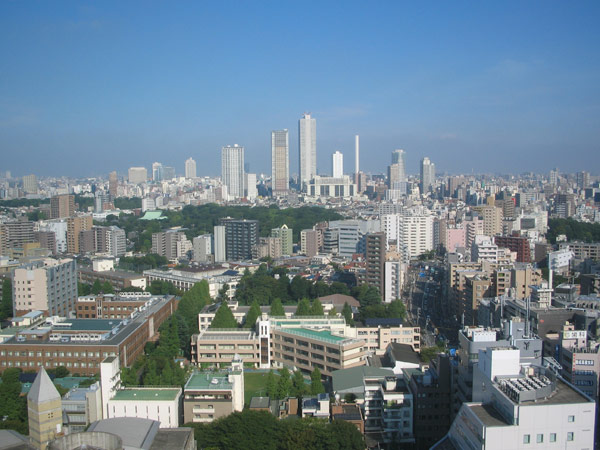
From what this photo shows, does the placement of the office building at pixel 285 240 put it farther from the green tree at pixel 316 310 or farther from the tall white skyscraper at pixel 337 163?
the tall white skyscraper at pixel 337 163

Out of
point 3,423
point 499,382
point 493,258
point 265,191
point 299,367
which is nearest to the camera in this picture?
point 499,382

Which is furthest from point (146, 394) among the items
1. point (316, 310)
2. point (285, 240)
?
point (285, 240)

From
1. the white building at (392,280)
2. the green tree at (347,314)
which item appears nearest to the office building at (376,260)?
the white building at (392,280)

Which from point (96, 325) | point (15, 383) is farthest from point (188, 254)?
point (15, 383)

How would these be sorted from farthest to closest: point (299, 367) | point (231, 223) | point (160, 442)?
point (231, 223)
point (299, 367)
point (160, 442)

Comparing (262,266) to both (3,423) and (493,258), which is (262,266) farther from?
(3,423)

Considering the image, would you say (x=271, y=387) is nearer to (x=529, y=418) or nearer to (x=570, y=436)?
(x=529, y=418)

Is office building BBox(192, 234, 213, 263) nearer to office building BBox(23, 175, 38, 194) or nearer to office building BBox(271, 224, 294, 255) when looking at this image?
office building BBox(271, 224, 294, 255)
